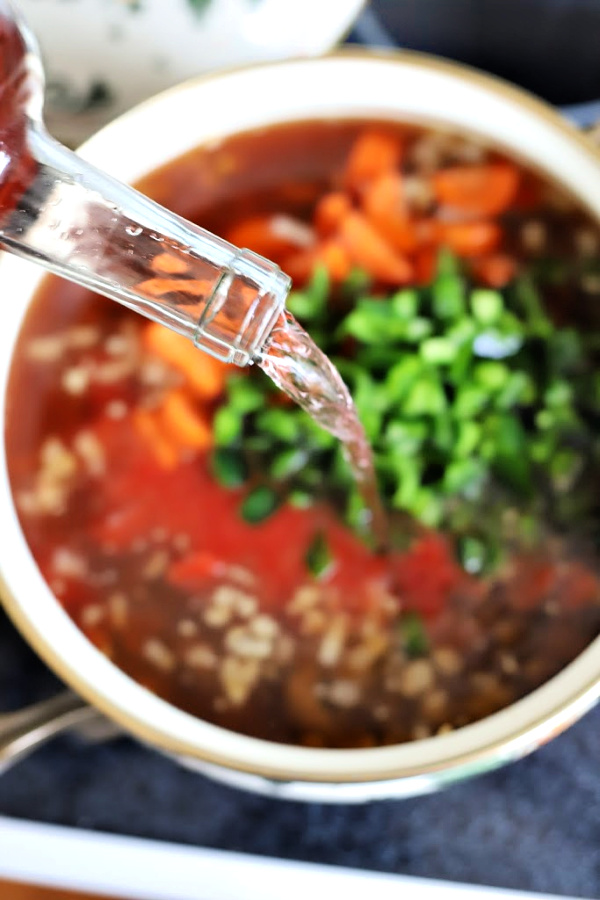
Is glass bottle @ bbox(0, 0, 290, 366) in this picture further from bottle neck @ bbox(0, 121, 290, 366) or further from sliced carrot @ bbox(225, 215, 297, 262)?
sliced carrot @ bbox(225, 215, 297, 262)

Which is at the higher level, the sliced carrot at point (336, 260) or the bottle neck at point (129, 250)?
the bottle neck at point (129, 250)

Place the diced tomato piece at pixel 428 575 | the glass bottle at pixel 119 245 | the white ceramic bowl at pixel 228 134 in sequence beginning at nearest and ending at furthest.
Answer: the glass bottle at pixel 119 245 < the white ceramic bowl at pixel 228 134 < the diced tomato piece at pixel 428 575

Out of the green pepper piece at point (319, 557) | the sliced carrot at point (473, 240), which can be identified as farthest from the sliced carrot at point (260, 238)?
the green pepper piece at point (319, 557)

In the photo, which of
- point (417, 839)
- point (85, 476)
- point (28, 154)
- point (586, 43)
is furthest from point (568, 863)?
point (586, 43)

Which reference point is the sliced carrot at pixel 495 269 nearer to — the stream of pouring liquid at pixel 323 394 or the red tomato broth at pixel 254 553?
the red tomato broth at pixel 254 553

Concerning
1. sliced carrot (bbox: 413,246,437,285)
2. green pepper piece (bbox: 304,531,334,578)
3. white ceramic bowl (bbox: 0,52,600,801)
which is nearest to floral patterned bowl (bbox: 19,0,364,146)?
white ceramic bowl (bbox: 0,52,600,801)

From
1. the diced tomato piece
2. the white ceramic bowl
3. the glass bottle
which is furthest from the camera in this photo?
the diced tomato piece
